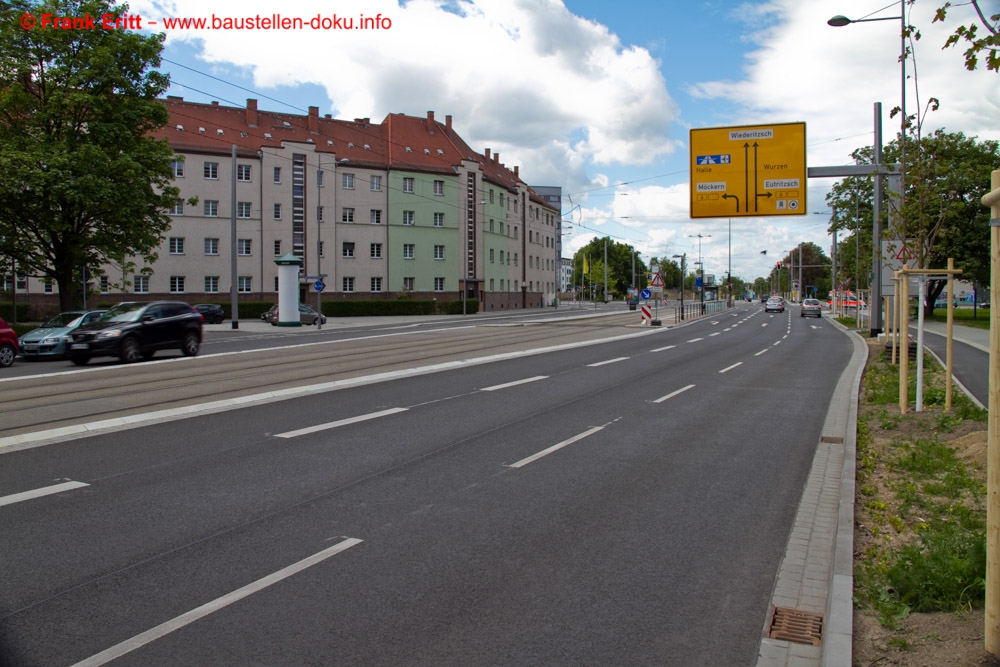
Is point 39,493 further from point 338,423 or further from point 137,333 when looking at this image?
point 137,333

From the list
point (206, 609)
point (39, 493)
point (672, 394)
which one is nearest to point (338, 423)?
point (39, 493)

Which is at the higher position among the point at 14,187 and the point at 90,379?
the point at 14,187

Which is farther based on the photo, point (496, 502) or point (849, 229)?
point (849, 229)

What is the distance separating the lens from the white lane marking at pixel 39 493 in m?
6.13

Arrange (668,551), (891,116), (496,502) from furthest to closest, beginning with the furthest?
(891,116) < (496,502) < (668,551)

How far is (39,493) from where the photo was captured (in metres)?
6.36

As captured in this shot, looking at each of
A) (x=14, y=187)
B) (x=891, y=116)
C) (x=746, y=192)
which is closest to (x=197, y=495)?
(x=891, y=116)

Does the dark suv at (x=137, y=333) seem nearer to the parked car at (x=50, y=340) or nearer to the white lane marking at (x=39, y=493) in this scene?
the parked car at (x=50, y=340)

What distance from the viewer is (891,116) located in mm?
12562

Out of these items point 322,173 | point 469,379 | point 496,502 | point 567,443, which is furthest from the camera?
point 322,173

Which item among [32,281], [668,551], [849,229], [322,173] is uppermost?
[322,173]

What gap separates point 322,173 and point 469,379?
51.0 m

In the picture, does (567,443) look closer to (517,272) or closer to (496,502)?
(496,502)

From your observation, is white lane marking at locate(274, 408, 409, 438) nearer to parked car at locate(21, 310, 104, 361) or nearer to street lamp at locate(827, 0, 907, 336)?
street lamp at locate(827, 0, 907, 336)
